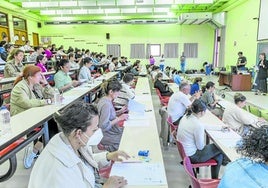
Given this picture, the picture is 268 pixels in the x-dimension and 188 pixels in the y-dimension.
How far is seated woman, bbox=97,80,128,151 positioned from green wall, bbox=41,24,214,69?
1546 centimetres

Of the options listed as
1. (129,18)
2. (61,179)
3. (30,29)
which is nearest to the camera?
(61,179)

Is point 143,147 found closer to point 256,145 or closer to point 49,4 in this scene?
point 256,145

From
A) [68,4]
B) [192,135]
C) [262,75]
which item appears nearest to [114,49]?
[68,4]

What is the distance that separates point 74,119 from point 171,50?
17.4 meters

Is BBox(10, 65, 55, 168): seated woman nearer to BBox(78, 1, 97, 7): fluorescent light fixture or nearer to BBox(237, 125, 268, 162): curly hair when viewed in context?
BBox(237, 125, 268, 162): curly hair

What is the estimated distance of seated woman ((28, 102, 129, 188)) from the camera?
115 cm

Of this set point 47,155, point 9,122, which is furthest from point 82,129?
point 9,122

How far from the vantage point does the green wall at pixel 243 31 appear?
34.2ft

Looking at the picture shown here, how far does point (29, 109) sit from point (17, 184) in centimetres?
88

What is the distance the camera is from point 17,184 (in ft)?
9.60

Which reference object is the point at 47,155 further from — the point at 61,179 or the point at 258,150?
the point at 258,150

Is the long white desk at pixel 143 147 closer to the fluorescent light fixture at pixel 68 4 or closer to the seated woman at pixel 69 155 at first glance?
the seated woman at pixel 69 155

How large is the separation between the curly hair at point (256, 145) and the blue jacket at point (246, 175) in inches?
1.4

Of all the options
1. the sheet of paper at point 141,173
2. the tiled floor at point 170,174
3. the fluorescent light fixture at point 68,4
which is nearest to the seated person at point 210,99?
the tiled floor at point 170,174
